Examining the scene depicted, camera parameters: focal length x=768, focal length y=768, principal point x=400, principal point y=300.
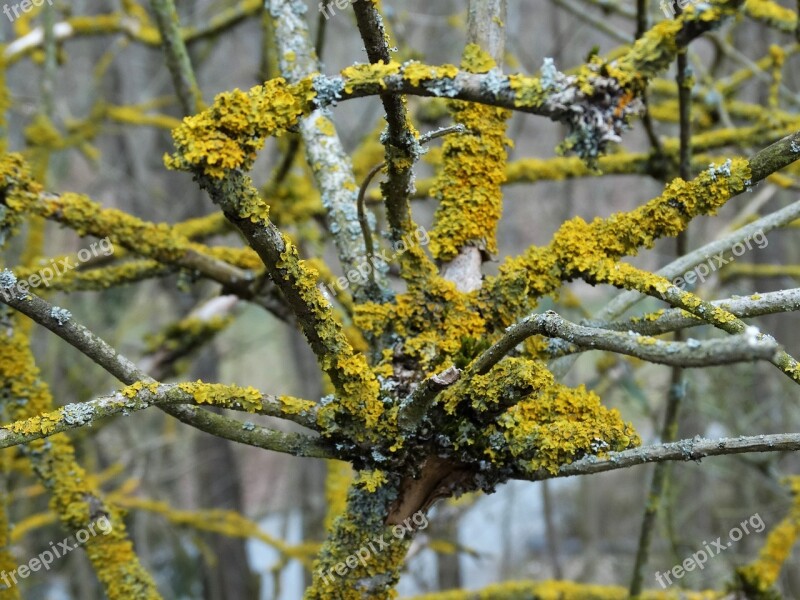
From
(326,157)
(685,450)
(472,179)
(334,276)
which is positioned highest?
(334,276)

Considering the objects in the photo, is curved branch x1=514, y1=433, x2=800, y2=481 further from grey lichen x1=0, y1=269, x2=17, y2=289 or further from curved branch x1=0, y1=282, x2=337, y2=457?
grey lichen x1=0, y1=269, x2=17, y2=289

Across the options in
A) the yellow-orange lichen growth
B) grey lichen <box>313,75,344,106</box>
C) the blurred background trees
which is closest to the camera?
grey lichen <box>313,75,344,106</box>

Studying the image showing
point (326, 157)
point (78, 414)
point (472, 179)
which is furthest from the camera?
point (326, 157)

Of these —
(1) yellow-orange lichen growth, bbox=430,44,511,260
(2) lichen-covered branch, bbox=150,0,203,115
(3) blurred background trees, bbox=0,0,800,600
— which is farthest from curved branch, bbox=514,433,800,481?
(2) lichen-covered branch, bbox=150,0,203,115

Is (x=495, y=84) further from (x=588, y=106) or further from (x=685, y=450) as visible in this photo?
(x=685, y=450)

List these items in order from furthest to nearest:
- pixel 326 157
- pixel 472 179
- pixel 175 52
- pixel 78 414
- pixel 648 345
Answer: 1. pixel 175 52
2. pixel 326 157
3. pixel 472 179
4. pixel 78 414
5. pixel 648 345

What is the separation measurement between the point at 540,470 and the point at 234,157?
2.53 ft

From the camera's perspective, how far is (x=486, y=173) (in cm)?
175

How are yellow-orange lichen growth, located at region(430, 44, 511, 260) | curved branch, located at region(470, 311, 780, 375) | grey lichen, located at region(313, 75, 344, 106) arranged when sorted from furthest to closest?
yellow-orange lichen growth, located at region(430, 44, 511, 260) < grey lichen, located at region(313, 75, 344, 106) < curved branch, located at region(470, 311, 780, 375)

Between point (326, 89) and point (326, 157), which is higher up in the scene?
point (326, 157)

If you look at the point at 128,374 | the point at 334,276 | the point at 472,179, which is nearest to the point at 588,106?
the point at 472,179

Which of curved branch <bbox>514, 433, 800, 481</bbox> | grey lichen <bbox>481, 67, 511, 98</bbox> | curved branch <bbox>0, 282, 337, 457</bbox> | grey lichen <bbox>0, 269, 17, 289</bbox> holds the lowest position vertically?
curved branch <bbox>514, 433, 800, 481</bbox>

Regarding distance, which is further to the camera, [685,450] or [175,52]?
[175,52]

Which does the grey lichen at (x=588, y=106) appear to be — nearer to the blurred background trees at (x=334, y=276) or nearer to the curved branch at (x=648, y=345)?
the blurred background trees at (x=334, y=276)
